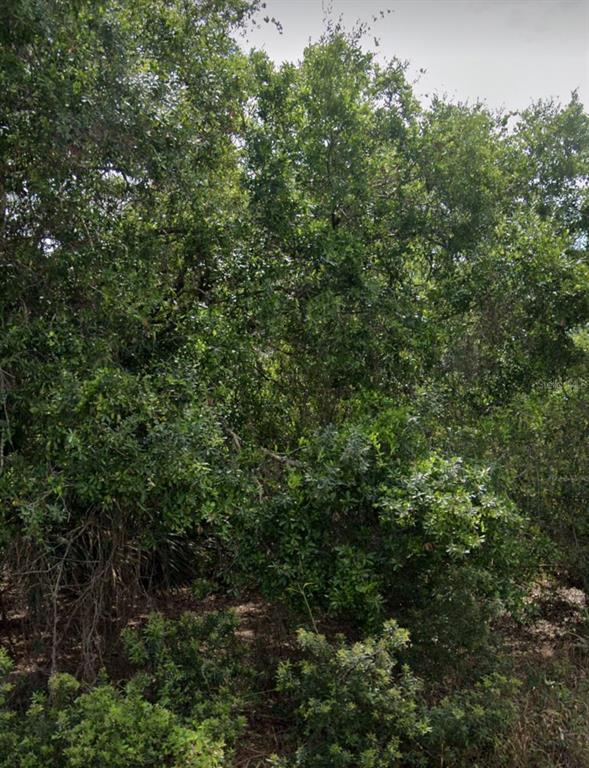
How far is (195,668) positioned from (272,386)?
2445mm

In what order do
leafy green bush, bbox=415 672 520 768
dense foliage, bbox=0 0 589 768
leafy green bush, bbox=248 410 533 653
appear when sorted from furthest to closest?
1. leafy green bush, bbox=248 410 533 653
2. dense foliage, bbox=0 0 589 768
3. leafy green bush, bbox=415 672 520 768

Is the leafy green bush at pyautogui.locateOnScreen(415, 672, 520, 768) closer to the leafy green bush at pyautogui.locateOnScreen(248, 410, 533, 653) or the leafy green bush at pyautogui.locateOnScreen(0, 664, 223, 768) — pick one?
the leafy green bush at pyautogui.locateOnScreen(248, 410, 533, 653)

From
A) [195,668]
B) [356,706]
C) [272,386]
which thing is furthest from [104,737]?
[272,386]

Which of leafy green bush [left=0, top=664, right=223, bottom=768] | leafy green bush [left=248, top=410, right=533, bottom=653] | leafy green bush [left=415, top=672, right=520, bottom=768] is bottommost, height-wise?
leafy green bush [left=415, top=672, right=520, bottom=768]

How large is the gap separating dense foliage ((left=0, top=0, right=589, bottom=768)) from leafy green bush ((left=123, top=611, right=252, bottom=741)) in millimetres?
24

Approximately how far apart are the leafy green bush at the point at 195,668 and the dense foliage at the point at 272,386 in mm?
24

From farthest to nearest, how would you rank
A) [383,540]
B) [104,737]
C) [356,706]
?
1. [383,540]
2. [356,706]
3. [104,737]

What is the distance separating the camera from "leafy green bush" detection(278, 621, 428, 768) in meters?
3.97

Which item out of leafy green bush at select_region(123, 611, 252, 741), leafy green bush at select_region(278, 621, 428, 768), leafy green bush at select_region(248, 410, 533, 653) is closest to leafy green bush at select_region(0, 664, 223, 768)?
leafy green bush at select_region(123, 611, 252, 741)

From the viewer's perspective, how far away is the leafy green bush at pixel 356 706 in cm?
397

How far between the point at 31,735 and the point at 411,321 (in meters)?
3.96

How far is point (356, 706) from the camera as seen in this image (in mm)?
4031

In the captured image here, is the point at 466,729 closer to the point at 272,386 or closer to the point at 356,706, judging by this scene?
the point at 356,706

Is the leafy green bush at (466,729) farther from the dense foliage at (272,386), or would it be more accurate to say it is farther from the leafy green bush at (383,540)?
the leafy green bush at (383,540)
